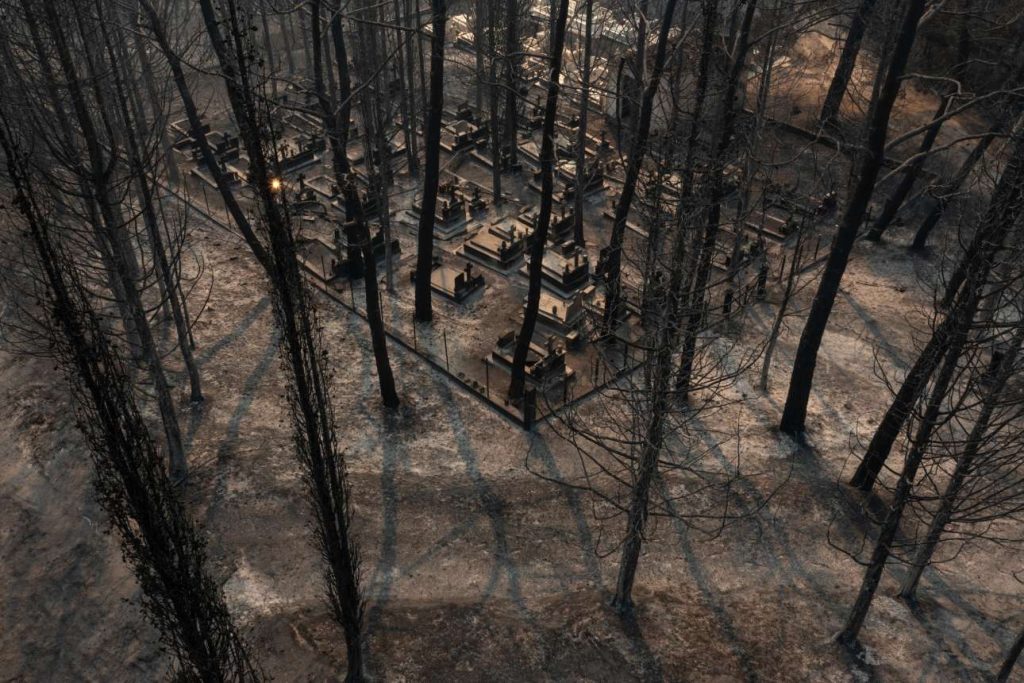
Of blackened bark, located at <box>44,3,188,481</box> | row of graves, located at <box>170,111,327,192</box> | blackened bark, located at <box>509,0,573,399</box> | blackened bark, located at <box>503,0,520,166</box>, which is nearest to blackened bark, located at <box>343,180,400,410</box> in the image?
blackened bark, located at <box>509,0,573,399</box>

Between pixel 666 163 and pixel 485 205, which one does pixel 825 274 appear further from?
pixel 485 205

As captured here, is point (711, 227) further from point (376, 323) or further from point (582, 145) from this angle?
point (582, 145)

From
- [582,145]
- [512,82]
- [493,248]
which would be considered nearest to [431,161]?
[582,145]

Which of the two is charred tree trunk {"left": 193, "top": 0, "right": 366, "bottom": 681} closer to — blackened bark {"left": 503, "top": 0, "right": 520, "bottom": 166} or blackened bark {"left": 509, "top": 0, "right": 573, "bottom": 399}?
blackened bark {"left": 509, "top": 0, "right": 573, "bottom": 399}

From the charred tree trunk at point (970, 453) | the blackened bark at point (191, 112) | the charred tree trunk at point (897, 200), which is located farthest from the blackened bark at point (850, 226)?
the blackened bark at point (191, 112)

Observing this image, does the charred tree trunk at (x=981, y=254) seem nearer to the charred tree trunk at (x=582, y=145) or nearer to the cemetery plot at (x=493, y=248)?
the cemetery plot at (x=493, y=248)

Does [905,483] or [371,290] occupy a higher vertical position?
[905,483]

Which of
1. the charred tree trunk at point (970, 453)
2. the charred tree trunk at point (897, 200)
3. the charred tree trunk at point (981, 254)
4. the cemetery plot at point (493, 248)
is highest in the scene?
the charred tree trunk at point (981, 254)
